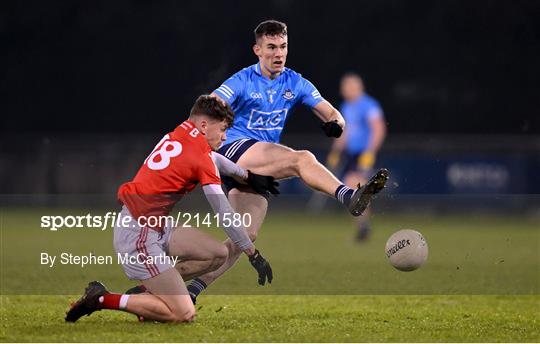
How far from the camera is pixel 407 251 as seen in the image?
6.90 metres

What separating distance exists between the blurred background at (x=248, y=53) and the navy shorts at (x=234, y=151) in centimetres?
1127

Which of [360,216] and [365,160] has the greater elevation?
[365,160]

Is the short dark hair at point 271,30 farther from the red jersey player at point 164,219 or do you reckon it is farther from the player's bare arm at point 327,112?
the red jersey player at point 164,219

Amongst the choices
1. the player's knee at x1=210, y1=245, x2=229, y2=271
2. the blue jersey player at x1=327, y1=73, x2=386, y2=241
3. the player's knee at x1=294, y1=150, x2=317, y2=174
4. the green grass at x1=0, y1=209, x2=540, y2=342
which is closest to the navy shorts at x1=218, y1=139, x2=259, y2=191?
the player's knee at x1=294, y1=150, x2=317, y2=174

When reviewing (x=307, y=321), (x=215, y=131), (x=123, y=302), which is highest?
(x=215, y=131)

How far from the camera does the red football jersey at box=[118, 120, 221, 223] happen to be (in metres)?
6.14

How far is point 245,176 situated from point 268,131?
740 mm

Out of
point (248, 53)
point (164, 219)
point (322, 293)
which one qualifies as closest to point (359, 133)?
point (248, 53)

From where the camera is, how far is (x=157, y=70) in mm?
20172

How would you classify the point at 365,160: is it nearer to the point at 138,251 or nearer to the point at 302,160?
the point at 302,160

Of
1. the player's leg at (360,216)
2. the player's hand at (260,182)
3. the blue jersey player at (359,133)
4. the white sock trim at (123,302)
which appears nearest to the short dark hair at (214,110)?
the player's hand at (260,182)

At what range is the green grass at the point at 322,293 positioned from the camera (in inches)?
239

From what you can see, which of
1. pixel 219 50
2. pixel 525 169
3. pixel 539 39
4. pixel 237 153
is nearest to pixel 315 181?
pixel 237 153

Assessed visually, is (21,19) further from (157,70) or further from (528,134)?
(528,134)
